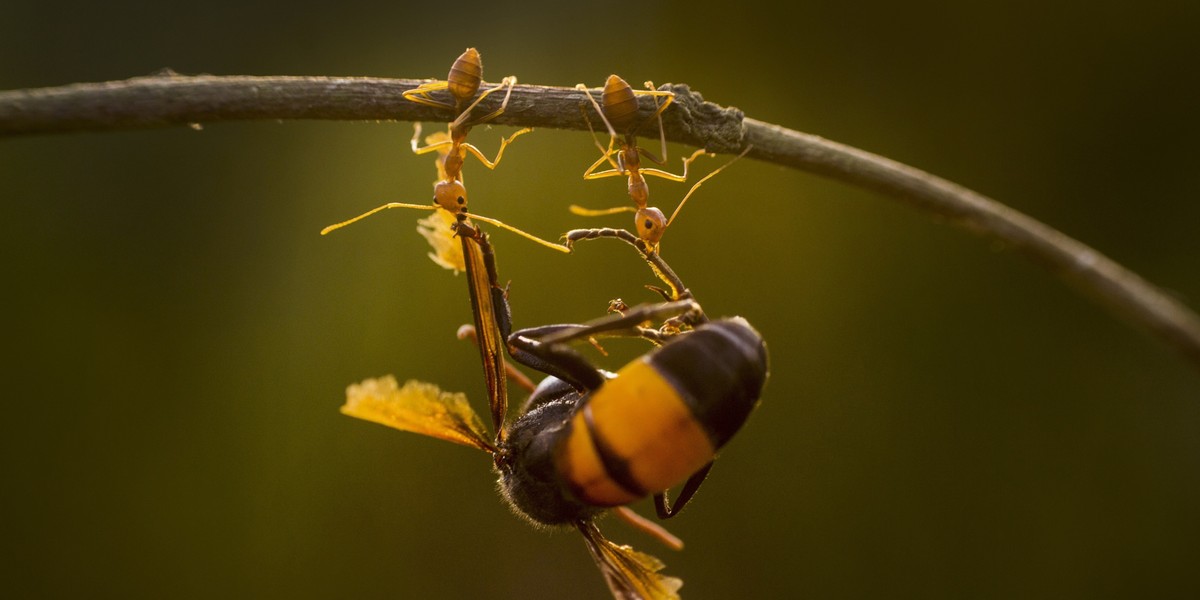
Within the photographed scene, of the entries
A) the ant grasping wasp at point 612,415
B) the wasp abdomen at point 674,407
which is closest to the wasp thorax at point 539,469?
the ant grasping wasp at point 612,415

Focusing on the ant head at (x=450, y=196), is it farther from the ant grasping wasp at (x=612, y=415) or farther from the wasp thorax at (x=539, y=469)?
the wasp thorax at (x=539, y=469)

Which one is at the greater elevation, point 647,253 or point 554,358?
point 647,253

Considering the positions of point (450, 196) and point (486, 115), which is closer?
point (486, 115)

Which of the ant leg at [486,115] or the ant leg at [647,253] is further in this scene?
the ant leg at [647,253]

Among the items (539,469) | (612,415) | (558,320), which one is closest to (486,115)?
(612,415)

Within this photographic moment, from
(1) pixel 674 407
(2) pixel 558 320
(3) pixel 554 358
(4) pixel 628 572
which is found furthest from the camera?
(2) pixel 558 320

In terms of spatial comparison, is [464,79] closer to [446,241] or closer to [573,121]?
[573,121]
